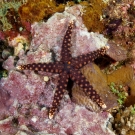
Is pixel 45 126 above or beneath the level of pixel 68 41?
beneath

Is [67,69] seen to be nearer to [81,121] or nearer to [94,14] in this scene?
[81,121]

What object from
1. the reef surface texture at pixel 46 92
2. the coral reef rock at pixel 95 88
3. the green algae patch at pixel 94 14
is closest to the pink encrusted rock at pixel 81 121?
the reef surface texture at pixel 46 92

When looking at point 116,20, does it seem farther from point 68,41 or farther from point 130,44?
point 68,41

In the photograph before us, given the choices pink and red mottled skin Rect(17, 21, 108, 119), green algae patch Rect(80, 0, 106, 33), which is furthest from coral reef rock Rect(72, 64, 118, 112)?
green algae patch Rect(80, 0, 106, 33)

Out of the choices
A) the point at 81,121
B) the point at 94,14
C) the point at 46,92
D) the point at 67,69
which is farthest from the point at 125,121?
the point at 94,14

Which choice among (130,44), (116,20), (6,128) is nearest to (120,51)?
(130,44)

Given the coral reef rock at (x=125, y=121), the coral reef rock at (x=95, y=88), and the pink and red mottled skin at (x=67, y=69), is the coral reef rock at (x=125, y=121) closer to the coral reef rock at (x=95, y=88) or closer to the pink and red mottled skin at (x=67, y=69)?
the coral reef rock at (x=95, y=88)

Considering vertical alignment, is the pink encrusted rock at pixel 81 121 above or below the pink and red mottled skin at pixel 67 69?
below
